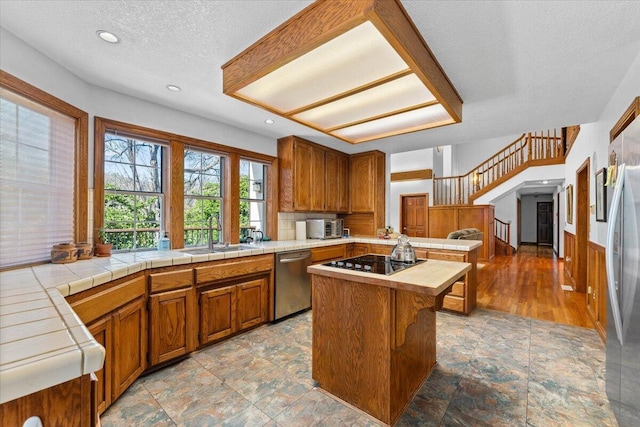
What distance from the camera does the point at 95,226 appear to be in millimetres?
2453

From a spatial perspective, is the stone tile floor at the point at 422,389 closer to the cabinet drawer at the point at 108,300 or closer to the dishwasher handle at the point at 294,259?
the cabinet drawer at the point at 108,300

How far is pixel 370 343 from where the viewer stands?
177 cm

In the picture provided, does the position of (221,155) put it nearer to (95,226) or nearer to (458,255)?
(95,226)

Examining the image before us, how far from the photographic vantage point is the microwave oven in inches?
162

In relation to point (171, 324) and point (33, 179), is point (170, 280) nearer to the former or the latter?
point (171, 324)

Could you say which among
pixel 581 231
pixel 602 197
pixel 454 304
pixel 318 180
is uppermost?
pixel 318 180

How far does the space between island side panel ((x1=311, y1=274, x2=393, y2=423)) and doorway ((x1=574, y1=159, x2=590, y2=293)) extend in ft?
14.9

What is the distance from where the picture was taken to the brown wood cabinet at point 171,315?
2.22 m

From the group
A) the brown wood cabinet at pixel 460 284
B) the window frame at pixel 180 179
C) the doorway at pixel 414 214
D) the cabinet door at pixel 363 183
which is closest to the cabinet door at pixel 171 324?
the window frame at pixel 180 179

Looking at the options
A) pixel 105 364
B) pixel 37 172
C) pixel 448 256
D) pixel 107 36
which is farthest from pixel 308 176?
pixel 105 364

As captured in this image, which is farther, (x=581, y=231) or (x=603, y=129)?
(x=581, y=231)

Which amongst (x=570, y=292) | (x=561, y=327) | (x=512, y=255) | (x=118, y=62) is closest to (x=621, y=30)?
(x=561, y=327)

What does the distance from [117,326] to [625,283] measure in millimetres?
2945

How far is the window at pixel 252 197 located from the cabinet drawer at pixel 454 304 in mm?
2612
